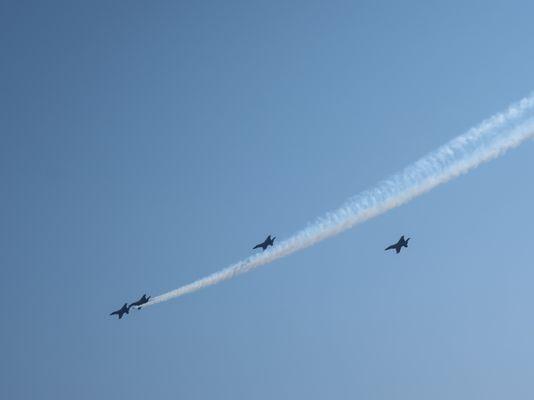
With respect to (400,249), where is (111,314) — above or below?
above

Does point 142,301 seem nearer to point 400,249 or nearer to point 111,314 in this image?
point 111,314

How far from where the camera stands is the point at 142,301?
13075cm

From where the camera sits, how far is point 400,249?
129 metres

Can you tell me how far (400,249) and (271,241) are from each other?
15.6 meters

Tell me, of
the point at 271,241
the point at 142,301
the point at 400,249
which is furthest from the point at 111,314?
the point at 400,249

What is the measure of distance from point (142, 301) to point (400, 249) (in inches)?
1259

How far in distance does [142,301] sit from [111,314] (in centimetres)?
727

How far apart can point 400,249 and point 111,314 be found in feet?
123

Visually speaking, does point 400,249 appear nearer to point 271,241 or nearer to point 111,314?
point 271,241

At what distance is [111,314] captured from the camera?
13600cm

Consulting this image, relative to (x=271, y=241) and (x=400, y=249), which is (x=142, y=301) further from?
(x=400, y=249)

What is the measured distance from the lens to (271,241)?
130000 millimetres

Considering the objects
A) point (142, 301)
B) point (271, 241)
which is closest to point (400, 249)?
point (271, 241)

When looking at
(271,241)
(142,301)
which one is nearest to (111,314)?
(142,301)
